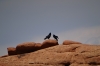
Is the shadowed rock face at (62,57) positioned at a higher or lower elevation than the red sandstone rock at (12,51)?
lower

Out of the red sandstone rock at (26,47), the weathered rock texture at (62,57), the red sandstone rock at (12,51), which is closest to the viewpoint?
the weathered rock texture at (62,57)

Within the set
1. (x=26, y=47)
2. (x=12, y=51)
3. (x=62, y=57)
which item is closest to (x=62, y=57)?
(x=62, y=57)

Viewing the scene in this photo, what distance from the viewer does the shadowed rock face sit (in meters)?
16.8

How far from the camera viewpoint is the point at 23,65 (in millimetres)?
18016

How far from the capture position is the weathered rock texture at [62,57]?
661 inches

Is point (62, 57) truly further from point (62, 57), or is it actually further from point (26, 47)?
point (26, 47)

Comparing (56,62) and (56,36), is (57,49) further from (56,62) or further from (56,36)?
(56,36)

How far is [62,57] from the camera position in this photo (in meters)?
17.6

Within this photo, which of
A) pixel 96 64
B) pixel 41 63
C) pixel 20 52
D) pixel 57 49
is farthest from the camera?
pixel 20 52

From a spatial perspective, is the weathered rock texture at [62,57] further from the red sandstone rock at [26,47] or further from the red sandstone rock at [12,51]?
the red sandstone rock at [12,51]

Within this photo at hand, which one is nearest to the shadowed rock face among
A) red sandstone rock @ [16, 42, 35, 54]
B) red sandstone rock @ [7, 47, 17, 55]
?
red sandstone rock @ [16, 42, 35, 54]

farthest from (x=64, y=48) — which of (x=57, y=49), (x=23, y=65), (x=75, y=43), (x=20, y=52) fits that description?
(x=20, y=52)

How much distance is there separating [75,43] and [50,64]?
4686mm

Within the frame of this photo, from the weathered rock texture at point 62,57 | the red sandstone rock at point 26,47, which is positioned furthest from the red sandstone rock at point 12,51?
the weathered rock texture at point 62,57
